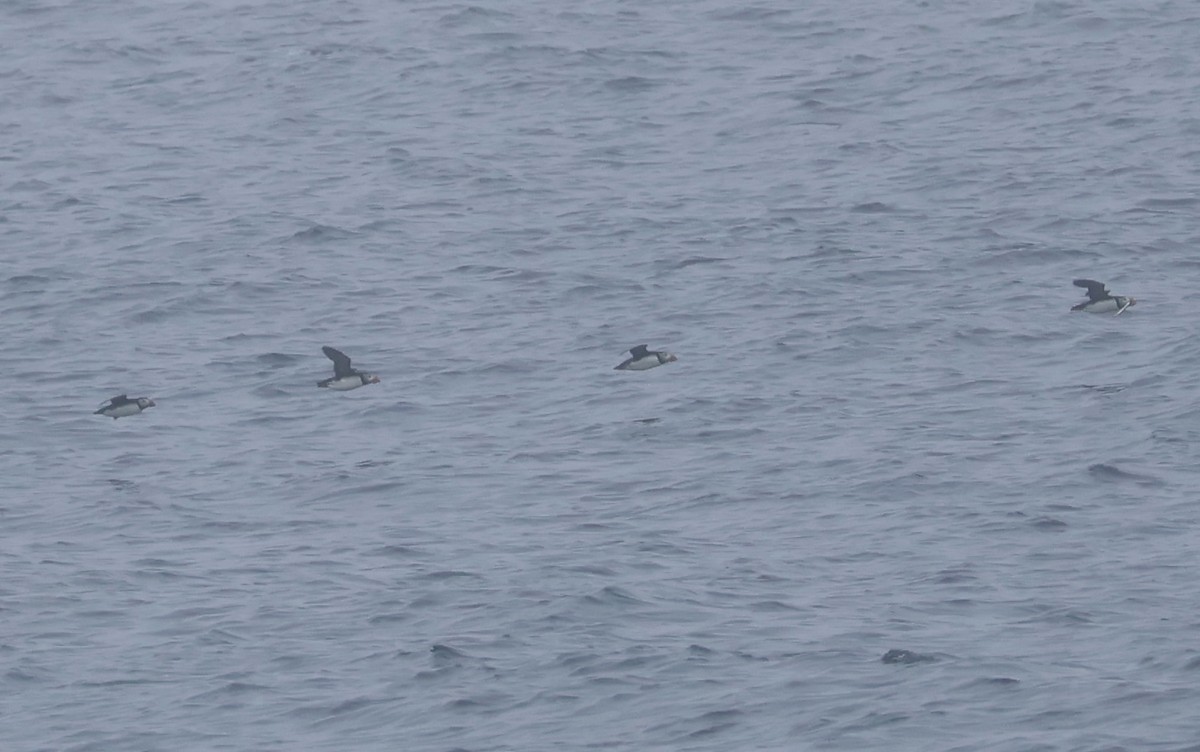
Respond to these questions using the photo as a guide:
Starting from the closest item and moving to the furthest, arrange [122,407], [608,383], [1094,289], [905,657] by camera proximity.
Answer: [905,657] < [122,407] < [1094,289] < [608,383]

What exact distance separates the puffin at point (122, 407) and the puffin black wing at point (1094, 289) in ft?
42.8

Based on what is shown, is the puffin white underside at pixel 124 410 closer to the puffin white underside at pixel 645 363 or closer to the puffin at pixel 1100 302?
the puffin white underside at pixel 645 363

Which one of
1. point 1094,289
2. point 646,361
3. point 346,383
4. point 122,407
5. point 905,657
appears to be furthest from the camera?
point 1094,289

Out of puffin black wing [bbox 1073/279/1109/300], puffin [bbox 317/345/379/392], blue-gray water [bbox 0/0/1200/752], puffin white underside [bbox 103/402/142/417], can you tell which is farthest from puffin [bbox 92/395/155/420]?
puffin black wing [bbox 1073/279/1109/300]

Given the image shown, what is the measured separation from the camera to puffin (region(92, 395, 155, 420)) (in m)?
37.2

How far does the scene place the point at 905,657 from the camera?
1166 inches

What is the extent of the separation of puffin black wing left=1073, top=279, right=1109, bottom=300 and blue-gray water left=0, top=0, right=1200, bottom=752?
121 cm

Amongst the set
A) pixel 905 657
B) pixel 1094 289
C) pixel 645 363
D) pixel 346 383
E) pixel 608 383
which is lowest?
pixel 608 383

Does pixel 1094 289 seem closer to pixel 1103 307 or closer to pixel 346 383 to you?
pixel 1103 307

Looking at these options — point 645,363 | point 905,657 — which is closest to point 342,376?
point 645,363

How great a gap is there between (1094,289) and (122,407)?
13710 millimetres

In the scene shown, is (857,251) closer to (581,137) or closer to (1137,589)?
(581,137)

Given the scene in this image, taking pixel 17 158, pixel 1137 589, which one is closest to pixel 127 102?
pixel 17 158

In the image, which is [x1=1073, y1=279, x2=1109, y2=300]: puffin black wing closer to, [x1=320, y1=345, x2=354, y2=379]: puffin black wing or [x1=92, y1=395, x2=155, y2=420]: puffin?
[x1=320, y1=345, x2=354, y2=379]: puffin black wing
